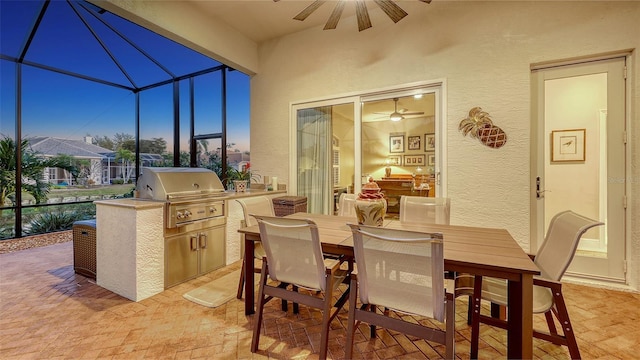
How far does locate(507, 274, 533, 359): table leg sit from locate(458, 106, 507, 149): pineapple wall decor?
208 centimetres

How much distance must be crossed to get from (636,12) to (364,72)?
2.65 metres

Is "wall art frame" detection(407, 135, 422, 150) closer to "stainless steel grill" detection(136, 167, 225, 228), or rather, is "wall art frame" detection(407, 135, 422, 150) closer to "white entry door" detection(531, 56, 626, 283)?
"white entry door" detection(531, 56, 626, 283)

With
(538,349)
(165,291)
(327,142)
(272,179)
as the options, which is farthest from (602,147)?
(165,291)

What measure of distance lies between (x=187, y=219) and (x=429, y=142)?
310 centimetres

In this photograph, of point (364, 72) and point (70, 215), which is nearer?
point (364, 72)

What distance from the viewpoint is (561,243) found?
1493 millimetres

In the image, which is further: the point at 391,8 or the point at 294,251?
the point at 391,8

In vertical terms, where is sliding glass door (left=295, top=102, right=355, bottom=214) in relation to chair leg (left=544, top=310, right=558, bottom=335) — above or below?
above

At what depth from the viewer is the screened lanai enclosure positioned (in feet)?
13.0

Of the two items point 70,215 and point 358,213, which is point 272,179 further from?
point 70,215

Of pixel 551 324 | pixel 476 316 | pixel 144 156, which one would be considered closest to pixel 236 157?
pixel 144 156

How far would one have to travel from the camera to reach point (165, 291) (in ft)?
8.31

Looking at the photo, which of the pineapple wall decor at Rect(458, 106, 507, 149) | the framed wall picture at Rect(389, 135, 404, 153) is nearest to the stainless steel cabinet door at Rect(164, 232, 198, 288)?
the framed wall picture at Rect(389, 135, 404, 153)

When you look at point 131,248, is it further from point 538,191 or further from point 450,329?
point 538,191
